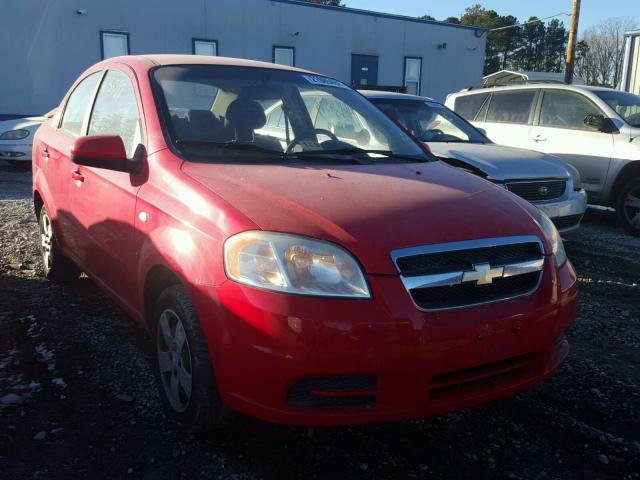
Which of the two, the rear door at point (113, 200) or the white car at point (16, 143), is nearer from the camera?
the rear door at point (113, 200)

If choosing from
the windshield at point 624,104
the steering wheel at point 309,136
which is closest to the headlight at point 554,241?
the steering wheel at point 309,136

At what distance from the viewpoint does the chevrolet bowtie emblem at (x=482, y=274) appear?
7.83 ft

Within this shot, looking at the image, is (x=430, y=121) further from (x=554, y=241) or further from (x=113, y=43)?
(x=113, y=43)

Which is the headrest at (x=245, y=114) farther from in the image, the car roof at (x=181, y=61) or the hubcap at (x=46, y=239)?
the hubcap at (x=46, y=239)

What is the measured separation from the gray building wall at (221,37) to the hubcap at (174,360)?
1537 cm

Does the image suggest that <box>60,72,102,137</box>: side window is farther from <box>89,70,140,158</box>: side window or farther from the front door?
the front door

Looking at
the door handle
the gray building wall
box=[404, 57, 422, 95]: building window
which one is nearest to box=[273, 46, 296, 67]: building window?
the gray building wall

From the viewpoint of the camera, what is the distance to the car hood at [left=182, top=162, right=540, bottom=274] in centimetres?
236

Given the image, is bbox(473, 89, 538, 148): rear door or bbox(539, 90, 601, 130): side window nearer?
bbox(539, 90, 601, 130): side window

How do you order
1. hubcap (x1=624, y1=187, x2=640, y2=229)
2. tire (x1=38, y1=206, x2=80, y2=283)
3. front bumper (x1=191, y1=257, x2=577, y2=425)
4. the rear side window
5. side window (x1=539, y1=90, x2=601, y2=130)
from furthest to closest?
the rear side window
side window (x1=539, y1=90, x2=601, y2=130)
hubcap (x1=624, y1=187, x2=640, y2=229)
tire (x1=38, y1=206, x2=80, y2=283)
front bumper (x1=191, y1=257, x2=577, y2=425)

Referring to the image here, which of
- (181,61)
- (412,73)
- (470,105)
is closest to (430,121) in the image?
(470,105)

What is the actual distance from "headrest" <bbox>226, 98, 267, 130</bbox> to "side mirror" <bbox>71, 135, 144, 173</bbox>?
2.05 ft

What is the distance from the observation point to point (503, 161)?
5773 mm

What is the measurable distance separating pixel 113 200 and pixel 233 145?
28.1 inches
